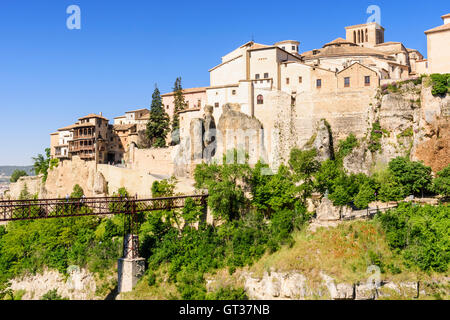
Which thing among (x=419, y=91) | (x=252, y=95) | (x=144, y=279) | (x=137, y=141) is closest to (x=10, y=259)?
(x=144, y=279)

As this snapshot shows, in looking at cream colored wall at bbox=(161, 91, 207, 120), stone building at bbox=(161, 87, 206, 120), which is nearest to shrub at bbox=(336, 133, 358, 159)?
cream colored wall at bbox=(161, 91, 207, 120)

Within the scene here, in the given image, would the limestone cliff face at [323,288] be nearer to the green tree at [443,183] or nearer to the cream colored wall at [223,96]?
the green tree at [443,183]

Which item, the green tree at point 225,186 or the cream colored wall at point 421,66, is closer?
the green tree at point 225,186

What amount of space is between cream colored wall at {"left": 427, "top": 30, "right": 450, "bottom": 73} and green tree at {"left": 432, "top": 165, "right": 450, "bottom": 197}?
421 inches

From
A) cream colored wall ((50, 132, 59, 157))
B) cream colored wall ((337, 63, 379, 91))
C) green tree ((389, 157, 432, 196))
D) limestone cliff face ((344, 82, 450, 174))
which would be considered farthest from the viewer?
cream colored wall ((50, 132, 59, 157))

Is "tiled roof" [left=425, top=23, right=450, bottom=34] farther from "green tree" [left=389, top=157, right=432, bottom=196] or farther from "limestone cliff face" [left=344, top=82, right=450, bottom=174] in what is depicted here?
"green tree" [left=389, top=157, right=432, bottom=196]

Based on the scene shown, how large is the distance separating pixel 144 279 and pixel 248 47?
28277 mm

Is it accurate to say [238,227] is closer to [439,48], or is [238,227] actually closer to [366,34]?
[439,48]

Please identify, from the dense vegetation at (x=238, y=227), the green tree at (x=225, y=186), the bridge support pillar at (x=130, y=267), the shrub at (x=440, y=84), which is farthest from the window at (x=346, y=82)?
the bridge support pillar at (x=130, y=267)

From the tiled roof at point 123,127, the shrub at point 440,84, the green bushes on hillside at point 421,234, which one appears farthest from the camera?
the tiled roof at point 123,127

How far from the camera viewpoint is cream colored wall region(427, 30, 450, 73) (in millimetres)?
42656

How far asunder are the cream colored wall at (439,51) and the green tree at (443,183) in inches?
421

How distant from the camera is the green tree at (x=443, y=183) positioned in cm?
3541
